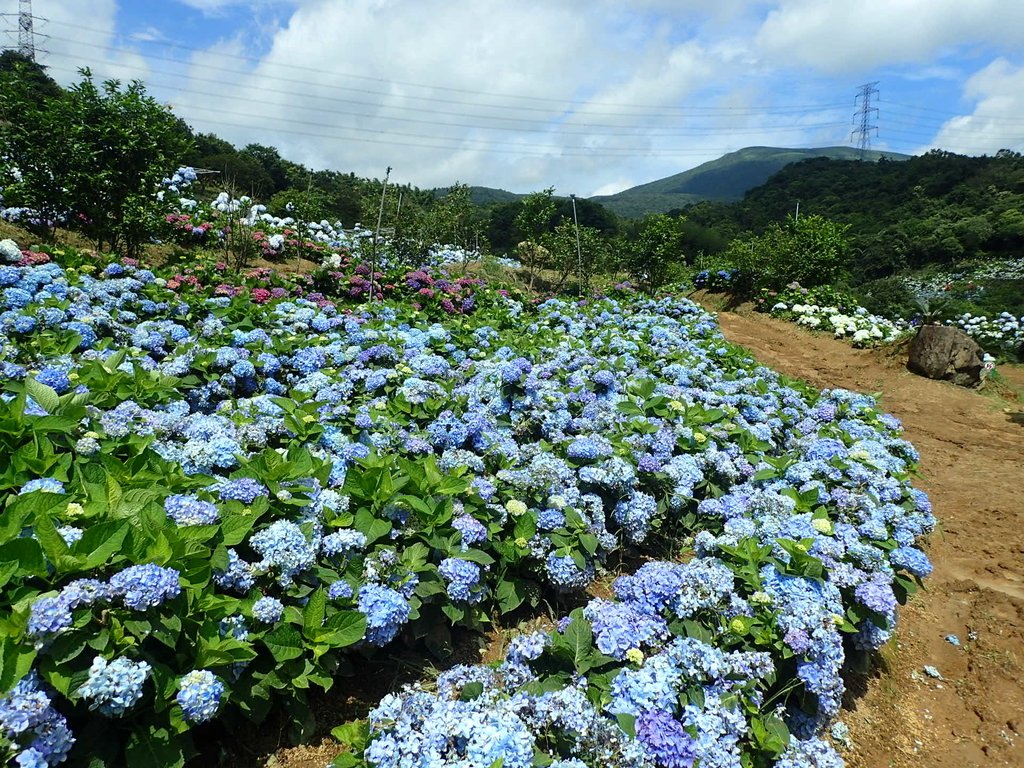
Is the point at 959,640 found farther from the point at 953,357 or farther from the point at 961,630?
the point at 953,357

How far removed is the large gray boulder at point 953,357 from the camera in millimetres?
9586

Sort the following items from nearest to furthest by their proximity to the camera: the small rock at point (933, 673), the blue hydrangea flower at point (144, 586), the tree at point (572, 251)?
the blue hydrangea flower at point (144, 586)
the small rock at point (933, 673)
the tree at point (572, 251)

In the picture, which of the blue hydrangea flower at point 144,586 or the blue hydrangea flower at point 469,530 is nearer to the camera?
the blue hydrangea flower at point 144,586

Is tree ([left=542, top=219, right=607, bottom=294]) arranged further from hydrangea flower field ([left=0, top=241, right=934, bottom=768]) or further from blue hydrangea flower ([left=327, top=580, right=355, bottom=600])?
blue hydrangea flower ([left=327, top=580, right=355, bottom=600])

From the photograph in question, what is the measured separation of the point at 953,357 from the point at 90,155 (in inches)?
531

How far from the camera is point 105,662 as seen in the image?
1593mm

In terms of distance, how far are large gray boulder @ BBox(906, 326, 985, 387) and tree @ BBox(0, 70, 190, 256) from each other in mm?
12661

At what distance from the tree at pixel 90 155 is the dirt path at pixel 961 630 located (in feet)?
32.3

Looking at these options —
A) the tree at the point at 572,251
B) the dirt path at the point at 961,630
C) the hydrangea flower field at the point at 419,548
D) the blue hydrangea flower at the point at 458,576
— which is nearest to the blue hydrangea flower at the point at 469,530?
the hydrangea flower field at the point at 419,548

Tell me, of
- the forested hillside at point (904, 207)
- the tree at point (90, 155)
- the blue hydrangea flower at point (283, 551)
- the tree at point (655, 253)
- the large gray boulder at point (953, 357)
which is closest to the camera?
the blue hydrangea flower at point (283, 551)

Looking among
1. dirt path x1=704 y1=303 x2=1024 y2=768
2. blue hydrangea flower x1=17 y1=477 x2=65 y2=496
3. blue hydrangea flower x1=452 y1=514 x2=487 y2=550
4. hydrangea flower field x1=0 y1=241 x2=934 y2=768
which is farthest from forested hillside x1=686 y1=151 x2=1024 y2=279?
blue hydrangea flower x1=17 y1=477 x2=65 y2=496

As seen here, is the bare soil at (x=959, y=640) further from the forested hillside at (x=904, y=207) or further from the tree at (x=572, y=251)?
the forested hillside at (x=904, y=207)

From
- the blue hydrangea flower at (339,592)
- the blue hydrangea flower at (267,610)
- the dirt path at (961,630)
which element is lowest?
the dirt path at (961,630)

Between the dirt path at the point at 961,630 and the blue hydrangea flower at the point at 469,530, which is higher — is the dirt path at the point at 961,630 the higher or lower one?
the lower one
